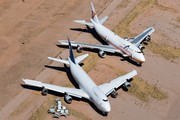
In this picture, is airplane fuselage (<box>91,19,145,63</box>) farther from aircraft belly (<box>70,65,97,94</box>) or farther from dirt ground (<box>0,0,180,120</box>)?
aircraft belly (<box>70,65,97,94</box>)

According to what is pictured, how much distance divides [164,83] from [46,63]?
122ft

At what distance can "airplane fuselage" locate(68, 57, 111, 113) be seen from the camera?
45781mm

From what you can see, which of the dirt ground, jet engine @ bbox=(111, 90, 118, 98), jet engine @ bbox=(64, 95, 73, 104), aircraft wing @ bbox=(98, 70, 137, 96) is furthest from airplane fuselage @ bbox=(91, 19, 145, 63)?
jet engine @ bbox=(64, 95, 73, 104)

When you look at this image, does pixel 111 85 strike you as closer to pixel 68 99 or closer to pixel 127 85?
pixel 127 85

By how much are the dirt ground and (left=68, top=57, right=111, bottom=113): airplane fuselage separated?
425cm

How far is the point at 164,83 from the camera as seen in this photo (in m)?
57.8

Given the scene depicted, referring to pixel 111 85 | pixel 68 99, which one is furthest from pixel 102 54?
pixel 68 99

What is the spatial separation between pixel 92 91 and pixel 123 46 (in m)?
21.8

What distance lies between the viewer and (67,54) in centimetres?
6775

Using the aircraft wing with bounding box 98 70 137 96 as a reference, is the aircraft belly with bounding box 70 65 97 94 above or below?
above

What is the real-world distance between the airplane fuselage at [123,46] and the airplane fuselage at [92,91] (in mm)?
17602

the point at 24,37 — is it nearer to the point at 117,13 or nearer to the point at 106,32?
the point at 106,32

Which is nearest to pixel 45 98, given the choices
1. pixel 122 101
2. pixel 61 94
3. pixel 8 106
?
pixel 61 94

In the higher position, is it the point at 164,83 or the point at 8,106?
the point at 8,106
